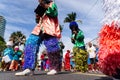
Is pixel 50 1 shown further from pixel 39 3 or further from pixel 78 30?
pixel 78 30

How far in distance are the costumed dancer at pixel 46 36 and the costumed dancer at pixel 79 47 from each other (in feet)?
8.13

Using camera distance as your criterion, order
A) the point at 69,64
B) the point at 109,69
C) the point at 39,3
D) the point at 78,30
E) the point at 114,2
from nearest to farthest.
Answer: the point at 114,2 < the point at 109,69 < the point at 39,3 < the point at 78,30 < the point at 69,64

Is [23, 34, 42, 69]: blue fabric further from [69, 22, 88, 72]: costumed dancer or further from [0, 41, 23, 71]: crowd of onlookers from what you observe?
[0, 41, 23, 71]: crowd of onlookers

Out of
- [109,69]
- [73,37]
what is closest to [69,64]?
[73,37]

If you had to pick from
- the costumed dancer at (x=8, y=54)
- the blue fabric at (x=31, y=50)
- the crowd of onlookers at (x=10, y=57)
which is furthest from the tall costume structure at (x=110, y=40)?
the costumed dancer at (x=8, y=54)

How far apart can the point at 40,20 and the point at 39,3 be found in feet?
1.27

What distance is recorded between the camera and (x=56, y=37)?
659 centimetres

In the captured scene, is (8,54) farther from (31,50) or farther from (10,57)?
(31,50)

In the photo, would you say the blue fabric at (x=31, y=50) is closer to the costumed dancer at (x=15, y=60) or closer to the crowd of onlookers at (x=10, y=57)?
the costumed dancer at (x=15, y=60)

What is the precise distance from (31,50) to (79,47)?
3159 mm

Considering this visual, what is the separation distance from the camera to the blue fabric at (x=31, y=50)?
20.8 feet

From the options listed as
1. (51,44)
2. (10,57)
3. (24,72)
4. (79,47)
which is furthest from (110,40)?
(10,57)

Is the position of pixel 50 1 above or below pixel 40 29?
above

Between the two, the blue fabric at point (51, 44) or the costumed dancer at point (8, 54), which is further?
the costumed dancer at point (8, 54)
